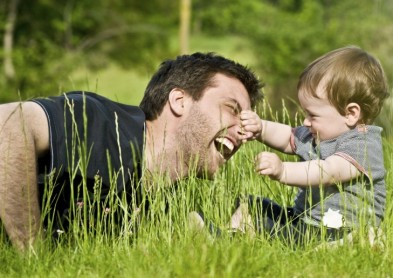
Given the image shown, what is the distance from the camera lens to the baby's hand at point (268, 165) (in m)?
3.54

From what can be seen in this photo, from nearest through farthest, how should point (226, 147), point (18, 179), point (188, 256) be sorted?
1. point (188, 256)
2. point (18, 179)
3. point (226, 147)

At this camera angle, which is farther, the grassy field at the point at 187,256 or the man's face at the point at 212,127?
the man's face at the point at 212,127

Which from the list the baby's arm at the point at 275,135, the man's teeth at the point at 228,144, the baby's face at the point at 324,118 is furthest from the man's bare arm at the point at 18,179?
the baby's face at the point at 324,118

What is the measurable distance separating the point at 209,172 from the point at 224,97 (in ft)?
1.30

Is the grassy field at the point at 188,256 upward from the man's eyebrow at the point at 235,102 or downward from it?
downward

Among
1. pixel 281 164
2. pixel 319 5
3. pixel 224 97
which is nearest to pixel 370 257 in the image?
pixel 281 164

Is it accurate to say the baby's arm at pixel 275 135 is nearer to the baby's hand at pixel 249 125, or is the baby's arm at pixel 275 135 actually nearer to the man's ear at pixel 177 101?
the baby's hand at pixel 249 125

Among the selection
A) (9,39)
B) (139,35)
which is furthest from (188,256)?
(139,35)

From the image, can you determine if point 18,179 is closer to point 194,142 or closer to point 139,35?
point 194,142

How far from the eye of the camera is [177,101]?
4.14 m

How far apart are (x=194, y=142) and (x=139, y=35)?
3981cm

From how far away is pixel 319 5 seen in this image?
52875 mm

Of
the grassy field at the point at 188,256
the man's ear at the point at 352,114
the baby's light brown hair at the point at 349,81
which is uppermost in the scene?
the baby's light brown hair at the point at 349,81

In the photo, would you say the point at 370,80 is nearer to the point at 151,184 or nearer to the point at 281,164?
the point at 281,164
